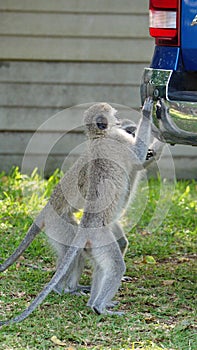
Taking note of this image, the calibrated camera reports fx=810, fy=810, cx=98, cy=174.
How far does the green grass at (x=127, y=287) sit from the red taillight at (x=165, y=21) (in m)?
1.88

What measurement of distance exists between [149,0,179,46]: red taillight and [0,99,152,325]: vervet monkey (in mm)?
471

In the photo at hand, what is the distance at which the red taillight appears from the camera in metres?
5.69

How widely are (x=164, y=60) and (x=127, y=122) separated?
0.88m

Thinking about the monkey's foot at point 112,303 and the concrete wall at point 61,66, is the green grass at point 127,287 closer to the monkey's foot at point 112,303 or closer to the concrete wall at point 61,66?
the monkey's foot at point 112,303

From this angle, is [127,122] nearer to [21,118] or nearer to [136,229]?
[136,229]

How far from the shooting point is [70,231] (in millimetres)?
5973

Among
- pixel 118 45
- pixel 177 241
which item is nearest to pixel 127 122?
pixel 177 241

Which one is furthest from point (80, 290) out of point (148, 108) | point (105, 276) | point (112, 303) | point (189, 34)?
point (189, 34)

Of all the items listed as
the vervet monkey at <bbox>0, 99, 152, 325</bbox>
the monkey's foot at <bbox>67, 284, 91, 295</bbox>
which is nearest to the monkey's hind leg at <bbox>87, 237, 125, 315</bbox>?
the vervet monkey at <bbox>0, 99, 152, 325</bbox>

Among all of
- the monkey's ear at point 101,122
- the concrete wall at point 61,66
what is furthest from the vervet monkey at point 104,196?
the concrete wall at point 61,66

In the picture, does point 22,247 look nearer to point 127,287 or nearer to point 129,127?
point 127,287

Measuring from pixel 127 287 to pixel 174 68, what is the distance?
5.68ft

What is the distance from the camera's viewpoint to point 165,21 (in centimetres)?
575

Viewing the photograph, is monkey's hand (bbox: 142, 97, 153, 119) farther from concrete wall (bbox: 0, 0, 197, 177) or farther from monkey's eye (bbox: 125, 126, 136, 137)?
concrete wall (bbox: 0, 0, 197, 177)
